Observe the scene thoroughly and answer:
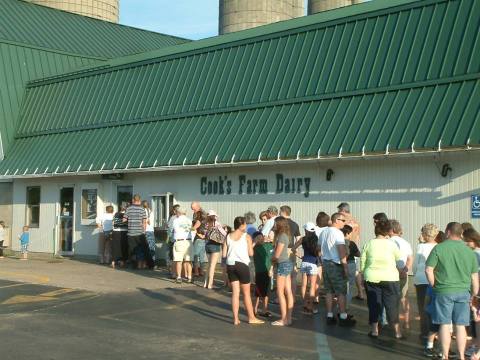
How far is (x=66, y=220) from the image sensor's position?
74.3ft

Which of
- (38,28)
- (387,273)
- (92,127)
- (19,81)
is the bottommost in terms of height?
(387,273)

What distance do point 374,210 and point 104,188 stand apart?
9564mm

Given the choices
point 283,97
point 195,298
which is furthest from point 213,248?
point 283,97

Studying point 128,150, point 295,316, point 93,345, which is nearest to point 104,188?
point 128,150

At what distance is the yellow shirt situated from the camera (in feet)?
32.0

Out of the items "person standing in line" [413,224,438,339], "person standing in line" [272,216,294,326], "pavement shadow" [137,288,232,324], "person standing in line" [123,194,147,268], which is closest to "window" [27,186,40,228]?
"person standing in line" [123,194,147,268]

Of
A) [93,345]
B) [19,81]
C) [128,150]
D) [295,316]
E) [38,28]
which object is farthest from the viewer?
[38,28]

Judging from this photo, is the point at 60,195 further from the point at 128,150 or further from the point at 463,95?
the point at 463,95

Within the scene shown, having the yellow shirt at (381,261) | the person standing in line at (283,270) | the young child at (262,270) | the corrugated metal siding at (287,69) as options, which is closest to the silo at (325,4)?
the corrugated metal siding at (287,69)

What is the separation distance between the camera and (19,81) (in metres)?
25.4

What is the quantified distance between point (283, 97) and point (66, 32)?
1506 centimetres

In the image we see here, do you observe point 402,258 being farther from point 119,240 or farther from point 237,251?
point 119,240

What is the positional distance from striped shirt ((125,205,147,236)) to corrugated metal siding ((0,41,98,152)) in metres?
8.51

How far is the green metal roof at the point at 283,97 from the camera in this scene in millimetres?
14516
